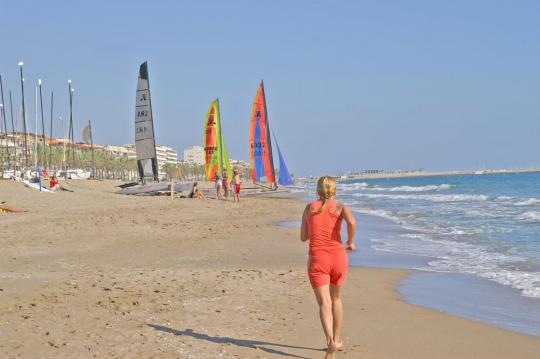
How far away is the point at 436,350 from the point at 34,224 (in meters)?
10.6

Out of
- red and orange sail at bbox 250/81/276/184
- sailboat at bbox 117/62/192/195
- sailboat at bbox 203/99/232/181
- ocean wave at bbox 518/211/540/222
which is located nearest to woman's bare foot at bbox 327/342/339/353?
ocean wave at bbox 518/211/540/222

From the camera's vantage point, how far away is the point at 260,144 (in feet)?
121

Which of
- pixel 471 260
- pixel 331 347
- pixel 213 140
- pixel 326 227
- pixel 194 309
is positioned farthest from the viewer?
pixel 213 140

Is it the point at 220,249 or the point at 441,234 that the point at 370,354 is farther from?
the point at 441,234

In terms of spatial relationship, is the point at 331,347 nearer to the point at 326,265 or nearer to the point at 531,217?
the point at 326,265

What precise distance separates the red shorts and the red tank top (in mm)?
39

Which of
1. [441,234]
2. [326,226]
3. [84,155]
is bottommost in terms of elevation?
[441,234]

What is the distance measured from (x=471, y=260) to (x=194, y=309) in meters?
5.97

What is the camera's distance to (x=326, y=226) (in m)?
4.50

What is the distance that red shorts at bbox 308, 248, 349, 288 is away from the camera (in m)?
4.47

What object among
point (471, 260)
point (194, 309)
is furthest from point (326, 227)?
point (471, 260)

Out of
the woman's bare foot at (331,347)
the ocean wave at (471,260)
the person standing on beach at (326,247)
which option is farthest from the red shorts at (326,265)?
the ocean wave at (471,260)

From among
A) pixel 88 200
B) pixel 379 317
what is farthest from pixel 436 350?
pixel 88 200

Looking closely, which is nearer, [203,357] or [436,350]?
[203,357]
